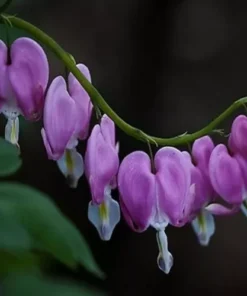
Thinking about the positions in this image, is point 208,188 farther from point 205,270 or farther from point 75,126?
point 205,270

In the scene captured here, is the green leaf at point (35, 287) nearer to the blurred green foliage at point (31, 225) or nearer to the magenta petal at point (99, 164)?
the blurred green foliage at point (31, 225)

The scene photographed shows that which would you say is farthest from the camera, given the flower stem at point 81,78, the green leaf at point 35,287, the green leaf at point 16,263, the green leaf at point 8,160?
the green leaf at point 16,263

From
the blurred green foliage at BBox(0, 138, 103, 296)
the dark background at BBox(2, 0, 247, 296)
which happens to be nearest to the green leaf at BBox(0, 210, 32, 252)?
the blurred green foliage at BBox(0, 138, 103, 296)

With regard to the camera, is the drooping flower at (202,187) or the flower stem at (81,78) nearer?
the flower stem at (81,78)

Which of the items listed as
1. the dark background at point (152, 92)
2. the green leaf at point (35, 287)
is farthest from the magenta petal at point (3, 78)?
the dark background at point (152, 92)

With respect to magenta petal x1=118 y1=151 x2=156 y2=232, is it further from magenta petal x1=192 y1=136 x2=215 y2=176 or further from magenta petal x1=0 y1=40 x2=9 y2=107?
magenta petal x1=0 y1=40 x2=9 y2=107

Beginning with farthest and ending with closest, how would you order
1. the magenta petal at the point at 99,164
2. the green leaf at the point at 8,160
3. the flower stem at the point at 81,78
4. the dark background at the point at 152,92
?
the dark background at the point at 152,92
the green leaf at the point at 8,160
the magenta petal at the point at 99,164
the flower stem at the point at 81,78

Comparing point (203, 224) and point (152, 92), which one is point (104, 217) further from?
point (152, 92)
